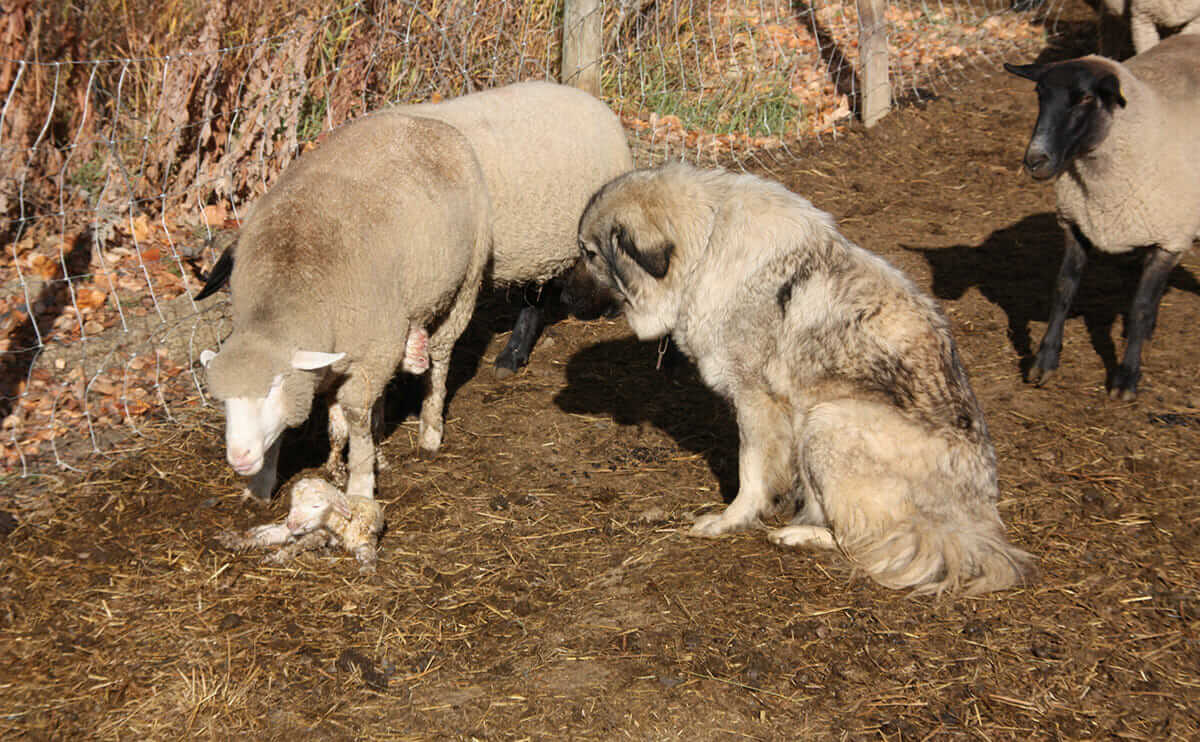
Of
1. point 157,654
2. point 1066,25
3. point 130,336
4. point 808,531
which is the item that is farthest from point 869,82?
point 157,654

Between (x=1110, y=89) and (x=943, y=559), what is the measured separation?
341 cm

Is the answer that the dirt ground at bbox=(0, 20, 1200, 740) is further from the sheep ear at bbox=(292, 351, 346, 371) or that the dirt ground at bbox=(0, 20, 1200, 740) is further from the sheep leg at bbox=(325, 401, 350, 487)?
the sheep ear at bbox=(292, 351, 346, 371)

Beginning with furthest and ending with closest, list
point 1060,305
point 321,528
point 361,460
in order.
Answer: point 1060,305
point 361,460
point 321,528

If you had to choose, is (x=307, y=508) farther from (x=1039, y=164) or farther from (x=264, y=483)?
(x=1039, y=164)

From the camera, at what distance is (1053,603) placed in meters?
4.39

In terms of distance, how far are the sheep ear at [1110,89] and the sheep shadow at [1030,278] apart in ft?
5.71

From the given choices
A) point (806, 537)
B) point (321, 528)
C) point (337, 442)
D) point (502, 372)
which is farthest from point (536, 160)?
point (806, 537)

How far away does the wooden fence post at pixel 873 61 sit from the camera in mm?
9820

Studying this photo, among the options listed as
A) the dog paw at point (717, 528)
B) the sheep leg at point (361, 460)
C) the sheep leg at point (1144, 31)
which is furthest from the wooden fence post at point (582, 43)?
the dog paw at point (717, 528)

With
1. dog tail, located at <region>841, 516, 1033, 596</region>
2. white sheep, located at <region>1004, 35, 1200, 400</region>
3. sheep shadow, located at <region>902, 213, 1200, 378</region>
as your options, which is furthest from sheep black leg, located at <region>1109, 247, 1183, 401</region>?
dog tail, located at <region>841, 516, 1033, 596</region>

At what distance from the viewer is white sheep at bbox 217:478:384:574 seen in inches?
181

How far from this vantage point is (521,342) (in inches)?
276

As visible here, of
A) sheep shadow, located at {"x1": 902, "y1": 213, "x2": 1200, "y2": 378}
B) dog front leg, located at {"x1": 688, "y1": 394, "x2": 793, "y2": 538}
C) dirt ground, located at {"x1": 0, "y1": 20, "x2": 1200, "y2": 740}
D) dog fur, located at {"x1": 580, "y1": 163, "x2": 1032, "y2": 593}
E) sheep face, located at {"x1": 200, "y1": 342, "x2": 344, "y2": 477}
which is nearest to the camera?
dirt ground, located at {"x1": 0, "y1": 20, "x2": 1200, "y2": 740}

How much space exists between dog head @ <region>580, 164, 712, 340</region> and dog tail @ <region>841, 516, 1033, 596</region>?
158 cm
